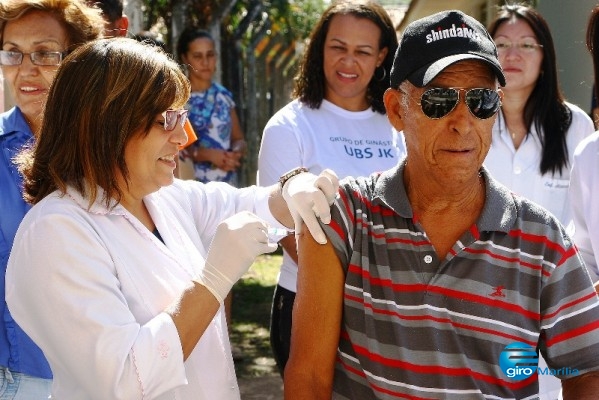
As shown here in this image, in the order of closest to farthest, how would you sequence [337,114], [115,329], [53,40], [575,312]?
[115,329] → [575,312] → [53,40] → [337,114]

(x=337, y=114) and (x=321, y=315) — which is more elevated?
(x=337, y=114)

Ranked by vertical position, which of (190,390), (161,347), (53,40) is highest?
(53,40)

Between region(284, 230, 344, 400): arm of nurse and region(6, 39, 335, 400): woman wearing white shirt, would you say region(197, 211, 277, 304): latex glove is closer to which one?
region(6, 39, 335, 400): woman wearing white shirt

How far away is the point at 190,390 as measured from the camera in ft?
7.58

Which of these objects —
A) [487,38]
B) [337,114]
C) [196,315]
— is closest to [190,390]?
[196,315]

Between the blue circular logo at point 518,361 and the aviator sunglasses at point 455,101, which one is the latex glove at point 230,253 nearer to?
the aviator sunglasses at point 455,101

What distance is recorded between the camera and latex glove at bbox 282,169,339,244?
7.39ft

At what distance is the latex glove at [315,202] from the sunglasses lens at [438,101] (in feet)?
1.09

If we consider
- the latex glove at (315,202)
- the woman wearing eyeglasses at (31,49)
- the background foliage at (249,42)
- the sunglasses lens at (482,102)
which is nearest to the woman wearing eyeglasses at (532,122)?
the sunglasses lens at (482,102)

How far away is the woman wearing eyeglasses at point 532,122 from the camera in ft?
12.1

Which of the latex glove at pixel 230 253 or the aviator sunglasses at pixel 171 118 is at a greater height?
the aviator sunglasses at pixel 171 118

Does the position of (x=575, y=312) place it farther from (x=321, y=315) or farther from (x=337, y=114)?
(x=337, y=114)

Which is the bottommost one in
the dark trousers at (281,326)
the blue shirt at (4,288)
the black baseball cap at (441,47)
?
the dark trousers at (281,326)

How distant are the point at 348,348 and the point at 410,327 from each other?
0.21 meters
